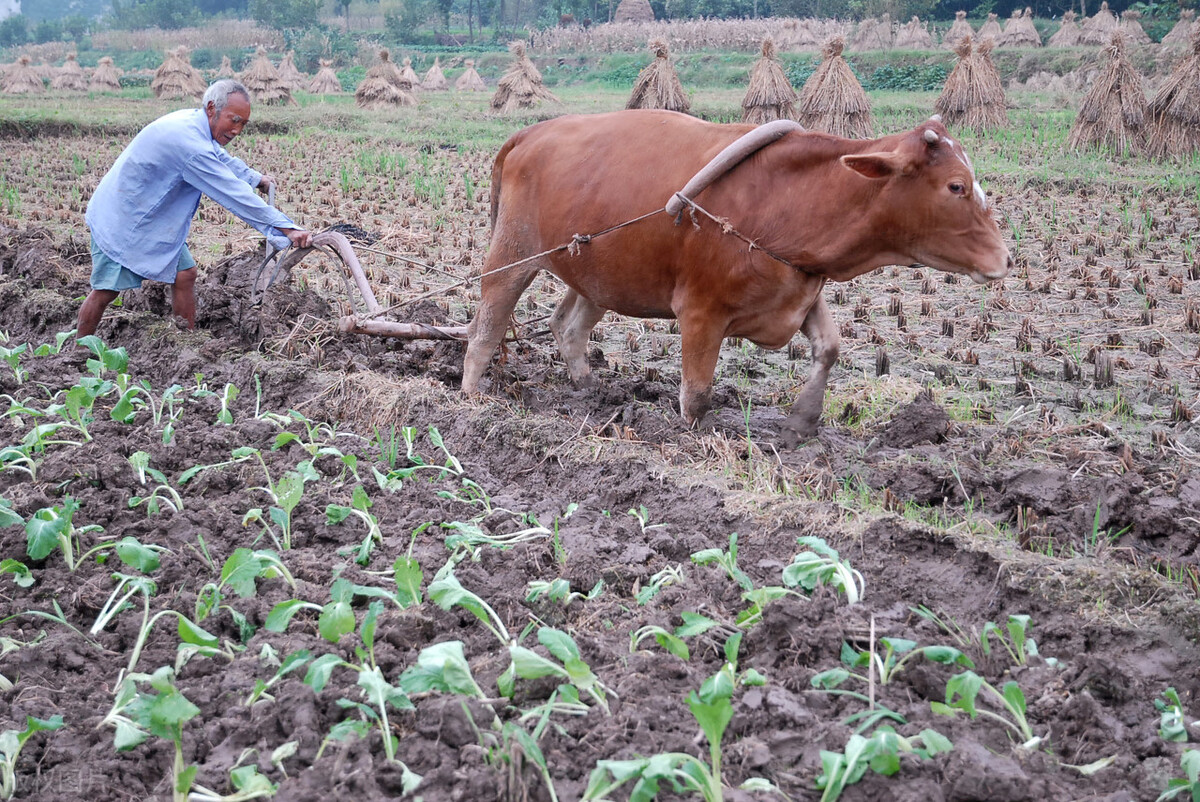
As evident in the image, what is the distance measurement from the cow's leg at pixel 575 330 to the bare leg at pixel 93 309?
2767mm

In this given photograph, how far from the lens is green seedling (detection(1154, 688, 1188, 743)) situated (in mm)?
2729

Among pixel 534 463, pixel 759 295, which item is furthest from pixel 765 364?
pixel 534 463

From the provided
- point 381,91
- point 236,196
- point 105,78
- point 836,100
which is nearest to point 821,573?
point 236,196

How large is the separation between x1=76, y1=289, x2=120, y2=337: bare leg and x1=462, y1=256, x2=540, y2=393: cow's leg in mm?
2329

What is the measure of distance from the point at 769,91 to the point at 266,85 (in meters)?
15.6

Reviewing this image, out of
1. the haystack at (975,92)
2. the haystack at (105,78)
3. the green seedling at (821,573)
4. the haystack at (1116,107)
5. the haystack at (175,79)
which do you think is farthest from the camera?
the haystack at (105,78)

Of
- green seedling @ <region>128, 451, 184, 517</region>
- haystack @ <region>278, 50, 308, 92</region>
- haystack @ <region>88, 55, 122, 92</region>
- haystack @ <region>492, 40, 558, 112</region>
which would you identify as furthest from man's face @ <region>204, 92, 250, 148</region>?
haystack @ <region>88, 55, 122, 92</region>

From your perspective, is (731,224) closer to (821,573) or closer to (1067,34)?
(821,573)

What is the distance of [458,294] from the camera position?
28.1ft

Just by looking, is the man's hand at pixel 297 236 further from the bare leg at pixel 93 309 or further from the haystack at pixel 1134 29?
the haystack at pixel 1134 29

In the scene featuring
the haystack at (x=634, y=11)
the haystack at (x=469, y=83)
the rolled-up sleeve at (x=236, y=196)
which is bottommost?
the rolled-up sleeve at (x=236, y=196)

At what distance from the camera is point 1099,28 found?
1303 inches

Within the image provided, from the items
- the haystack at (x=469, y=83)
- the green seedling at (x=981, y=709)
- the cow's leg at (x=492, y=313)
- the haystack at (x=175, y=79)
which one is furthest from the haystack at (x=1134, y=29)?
the green seedling at (x=981, y=709)

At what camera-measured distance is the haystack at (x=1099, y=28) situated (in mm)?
32625
